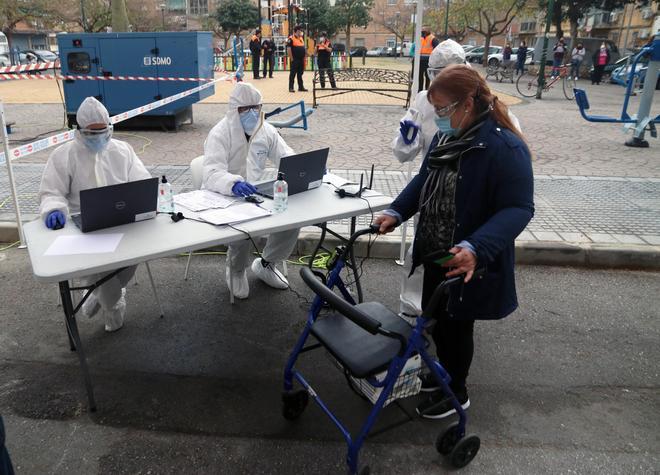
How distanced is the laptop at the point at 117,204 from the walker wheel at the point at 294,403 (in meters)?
1.37

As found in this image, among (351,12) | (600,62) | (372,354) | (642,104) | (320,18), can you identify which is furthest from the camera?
(320,18)

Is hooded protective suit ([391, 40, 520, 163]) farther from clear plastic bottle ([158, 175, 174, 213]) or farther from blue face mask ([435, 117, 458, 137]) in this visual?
clear plastic bottle ([158, 175, 174, 213])

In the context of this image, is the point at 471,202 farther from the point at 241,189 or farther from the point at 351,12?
the point at 351,12

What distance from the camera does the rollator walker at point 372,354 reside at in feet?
7.18

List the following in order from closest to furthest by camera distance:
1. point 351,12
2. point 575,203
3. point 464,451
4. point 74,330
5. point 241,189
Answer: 1. point 464,451
2. point 74,330
3. point 241,189
4. point 575,203
5. point 351,12

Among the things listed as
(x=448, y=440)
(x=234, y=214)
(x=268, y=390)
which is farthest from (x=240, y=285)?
(x=448, y=440)

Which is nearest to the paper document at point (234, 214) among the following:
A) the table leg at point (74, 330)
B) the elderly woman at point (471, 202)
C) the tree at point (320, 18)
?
the table leg at point (74, 330)

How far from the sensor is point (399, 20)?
65.1m

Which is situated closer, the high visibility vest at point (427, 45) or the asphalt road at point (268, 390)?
the asphalt road at point (268, 390)

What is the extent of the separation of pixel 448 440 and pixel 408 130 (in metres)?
2.06

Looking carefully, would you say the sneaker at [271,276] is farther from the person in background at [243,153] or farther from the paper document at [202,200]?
the paper document at [202,200]

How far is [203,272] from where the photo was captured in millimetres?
4598

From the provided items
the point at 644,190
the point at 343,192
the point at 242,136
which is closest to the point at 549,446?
the point at 343,192

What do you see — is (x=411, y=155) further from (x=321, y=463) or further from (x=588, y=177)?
(x=588, y=177)
